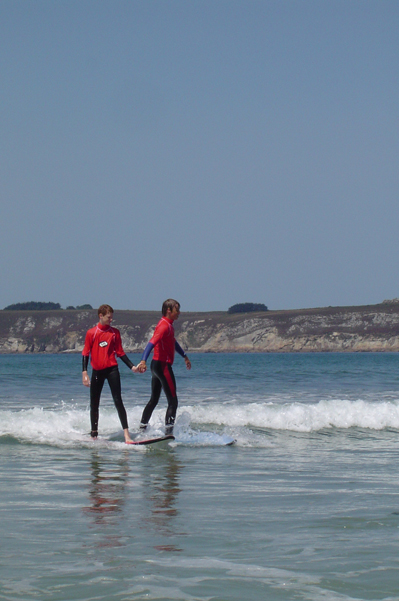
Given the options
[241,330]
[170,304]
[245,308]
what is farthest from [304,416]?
[245,308]

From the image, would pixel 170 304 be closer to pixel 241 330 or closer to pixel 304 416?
pixel 304 416

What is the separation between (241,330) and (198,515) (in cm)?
14439

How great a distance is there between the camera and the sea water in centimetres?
348

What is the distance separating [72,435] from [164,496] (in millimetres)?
4453

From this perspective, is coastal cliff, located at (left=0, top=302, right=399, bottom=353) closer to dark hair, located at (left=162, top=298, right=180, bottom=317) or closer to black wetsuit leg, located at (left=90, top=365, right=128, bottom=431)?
dark hair, located at (left=162, top=298, right=180, bottom=317)

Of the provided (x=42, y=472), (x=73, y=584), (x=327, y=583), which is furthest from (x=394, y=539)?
(x=42, y=472)

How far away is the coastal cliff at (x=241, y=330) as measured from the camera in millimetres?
140375

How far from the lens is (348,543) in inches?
165

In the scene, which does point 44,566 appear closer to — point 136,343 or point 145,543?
point 145,543

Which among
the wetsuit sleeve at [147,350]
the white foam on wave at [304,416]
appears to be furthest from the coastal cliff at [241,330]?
the wetsuit sleeve at [147,350]

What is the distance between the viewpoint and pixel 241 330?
14900 cm

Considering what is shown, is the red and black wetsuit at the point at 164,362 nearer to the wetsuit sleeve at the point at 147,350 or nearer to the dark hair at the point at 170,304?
the wetsuit sleeve at the point at 147,350

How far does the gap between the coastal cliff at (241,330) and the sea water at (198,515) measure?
13048cm

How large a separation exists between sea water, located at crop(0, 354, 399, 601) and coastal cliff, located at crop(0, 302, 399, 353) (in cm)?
13048
